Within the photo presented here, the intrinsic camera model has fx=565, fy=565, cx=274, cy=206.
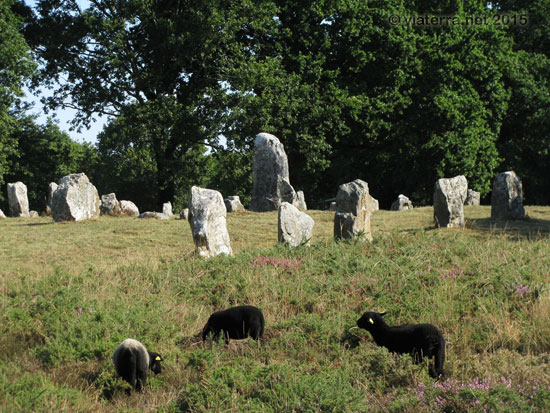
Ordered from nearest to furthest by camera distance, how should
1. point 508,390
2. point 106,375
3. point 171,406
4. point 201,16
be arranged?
point 508,390, point 171,406, point 106,375, point 201,16

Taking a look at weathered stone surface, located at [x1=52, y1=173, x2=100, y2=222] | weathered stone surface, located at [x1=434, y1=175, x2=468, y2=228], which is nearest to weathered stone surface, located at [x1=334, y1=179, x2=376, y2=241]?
weathered stone surface, located at [x1=434, y1=175, x2=468, y2=228]

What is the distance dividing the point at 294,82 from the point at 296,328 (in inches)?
959

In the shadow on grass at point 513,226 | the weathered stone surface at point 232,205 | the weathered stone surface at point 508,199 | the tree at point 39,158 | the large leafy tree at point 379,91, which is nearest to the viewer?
the shadow on grass at point 513,226

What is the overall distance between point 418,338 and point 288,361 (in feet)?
5.24

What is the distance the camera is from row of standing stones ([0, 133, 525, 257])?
49.8ft

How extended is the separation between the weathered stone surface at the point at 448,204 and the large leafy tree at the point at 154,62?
13426 millimetres

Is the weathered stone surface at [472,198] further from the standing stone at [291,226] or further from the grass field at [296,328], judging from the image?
the grass field at [296,328]

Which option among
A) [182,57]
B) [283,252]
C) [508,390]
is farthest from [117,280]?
[182,57]

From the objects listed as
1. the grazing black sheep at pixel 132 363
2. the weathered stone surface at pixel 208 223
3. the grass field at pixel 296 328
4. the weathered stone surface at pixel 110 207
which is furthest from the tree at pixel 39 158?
the grazing black sheep at pixel 132 363

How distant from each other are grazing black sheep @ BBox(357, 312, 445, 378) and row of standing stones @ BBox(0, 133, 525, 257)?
6735 mm

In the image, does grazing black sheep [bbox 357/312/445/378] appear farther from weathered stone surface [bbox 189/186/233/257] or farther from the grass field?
weathered stone surface [bbox 189/186/233/257]

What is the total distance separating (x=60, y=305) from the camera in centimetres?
875

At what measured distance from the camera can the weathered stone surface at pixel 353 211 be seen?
16.4 metres

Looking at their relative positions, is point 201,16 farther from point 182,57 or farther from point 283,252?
point 283,252
